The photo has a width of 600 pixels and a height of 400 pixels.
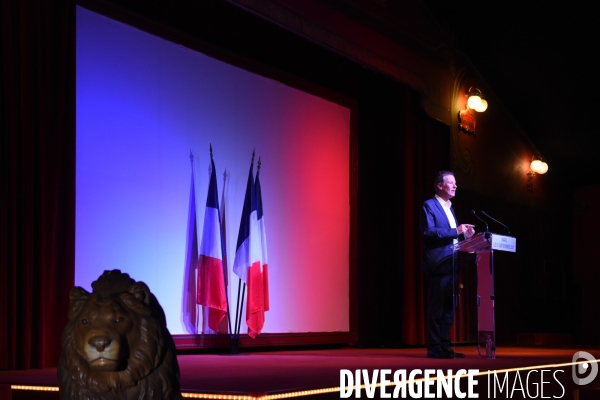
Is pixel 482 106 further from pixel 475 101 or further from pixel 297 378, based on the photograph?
pixel 297 378

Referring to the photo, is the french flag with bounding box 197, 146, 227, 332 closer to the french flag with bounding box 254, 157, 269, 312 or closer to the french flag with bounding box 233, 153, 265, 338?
the french flag with bounding box 233, 153, 265, 338

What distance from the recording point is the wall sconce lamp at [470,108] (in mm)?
8914

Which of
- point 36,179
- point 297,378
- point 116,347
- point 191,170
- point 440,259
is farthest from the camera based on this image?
point 191,170

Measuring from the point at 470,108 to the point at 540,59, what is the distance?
3.00 ft

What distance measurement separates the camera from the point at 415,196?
8.03 m

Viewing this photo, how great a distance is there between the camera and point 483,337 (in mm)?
5262

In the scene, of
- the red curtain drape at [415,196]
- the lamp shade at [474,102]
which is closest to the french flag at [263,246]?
the red curtain drape at [415,196]

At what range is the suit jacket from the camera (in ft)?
16.5

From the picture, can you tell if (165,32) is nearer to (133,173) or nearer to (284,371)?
(133,173)

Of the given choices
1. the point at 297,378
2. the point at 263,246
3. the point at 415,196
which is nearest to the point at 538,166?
the point at 415,196

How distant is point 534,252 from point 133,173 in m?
6.87

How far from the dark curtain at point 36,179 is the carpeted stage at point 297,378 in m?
0.31

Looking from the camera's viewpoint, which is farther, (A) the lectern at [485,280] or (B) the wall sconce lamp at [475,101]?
(B) the wall sconce lamp at [475,101]

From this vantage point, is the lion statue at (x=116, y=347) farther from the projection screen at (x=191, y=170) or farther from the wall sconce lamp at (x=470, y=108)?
the wall sconce lamp at (x=470, y=108)
